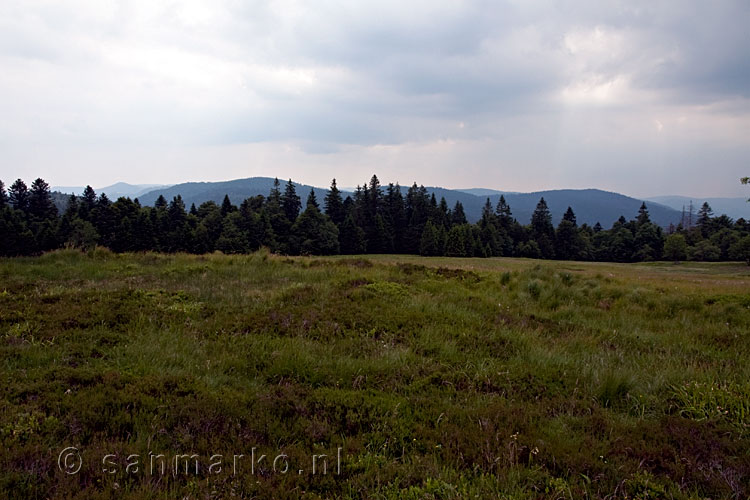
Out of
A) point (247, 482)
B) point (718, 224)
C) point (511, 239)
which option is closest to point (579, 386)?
point (247, 482)

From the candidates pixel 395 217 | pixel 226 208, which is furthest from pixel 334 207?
pixel 226 208

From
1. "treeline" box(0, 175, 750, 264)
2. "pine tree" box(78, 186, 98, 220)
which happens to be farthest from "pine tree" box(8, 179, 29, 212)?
"pine tree" box(78, 186, 98, 220)

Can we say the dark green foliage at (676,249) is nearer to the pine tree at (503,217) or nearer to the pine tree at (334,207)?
the pine tree at (503,217)

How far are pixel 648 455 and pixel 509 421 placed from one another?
1.21m

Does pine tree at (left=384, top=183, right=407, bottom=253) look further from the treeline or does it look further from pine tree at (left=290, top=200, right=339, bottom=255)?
pine tree at (left=290, top=200, right=339, bottom=255)

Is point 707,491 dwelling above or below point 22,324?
below

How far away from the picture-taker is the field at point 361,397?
3.20 metres

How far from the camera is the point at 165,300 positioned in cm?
866

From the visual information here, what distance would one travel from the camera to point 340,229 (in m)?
74.8

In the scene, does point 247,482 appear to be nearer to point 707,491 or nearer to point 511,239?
point 707,491

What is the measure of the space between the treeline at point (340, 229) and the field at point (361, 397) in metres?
42.1

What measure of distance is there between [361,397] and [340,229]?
232 ft

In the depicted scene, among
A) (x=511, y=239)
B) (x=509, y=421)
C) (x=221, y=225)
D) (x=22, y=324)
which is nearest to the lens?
(x=509, y=421)

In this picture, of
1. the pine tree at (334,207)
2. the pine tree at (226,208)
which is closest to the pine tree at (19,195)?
the pine tree at (226,208)
